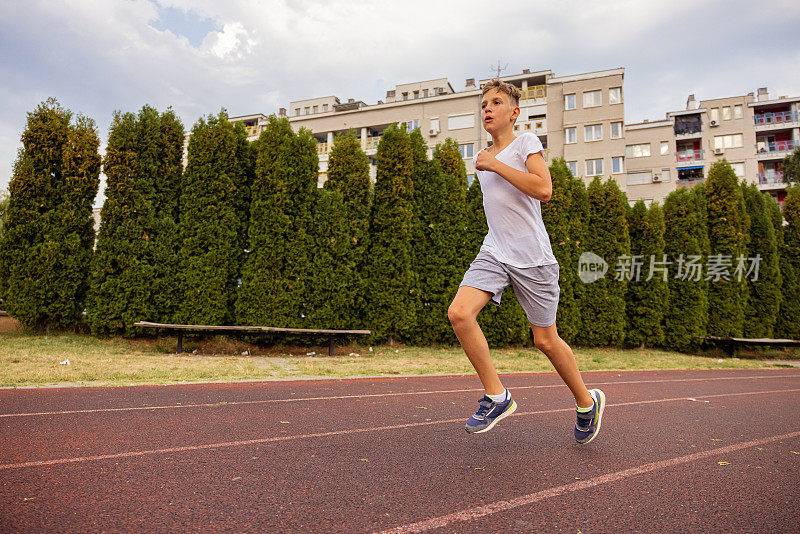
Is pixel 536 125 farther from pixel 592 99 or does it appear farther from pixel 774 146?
pixel 774 146

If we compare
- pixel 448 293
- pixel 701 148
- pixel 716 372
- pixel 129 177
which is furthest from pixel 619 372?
pixel 701 148

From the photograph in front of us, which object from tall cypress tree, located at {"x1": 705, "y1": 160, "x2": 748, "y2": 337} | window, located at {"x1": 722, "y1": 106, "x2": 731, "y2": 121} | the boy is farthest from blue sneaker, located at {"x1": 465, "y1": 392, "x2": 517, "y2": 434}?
window, located at {"x1": 722, "y1": 106, "x2": 731, "y2": 121}

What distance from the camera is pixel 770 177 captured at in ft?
145

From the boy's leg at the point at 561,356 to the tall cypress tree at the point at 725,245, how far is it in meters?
15.0

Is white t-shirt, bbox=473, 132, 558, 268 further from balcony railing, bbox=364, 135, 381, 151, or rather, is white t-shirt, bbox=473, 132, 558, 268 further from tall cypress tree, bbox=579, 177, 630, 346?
balcony railing, bbox=364, 135, 381, 151

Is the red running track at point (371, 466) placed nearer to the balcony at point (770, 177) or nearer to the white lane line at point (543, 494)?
the white lane line at point (543, 494)

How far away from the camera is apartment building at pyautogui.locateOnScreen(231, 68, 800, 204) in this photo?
122ft

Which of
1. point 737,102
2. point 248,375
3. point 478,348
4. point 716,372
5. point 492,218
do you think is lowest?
point 716,372

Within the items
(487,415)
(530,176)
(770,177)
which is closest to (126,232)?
(487,415)

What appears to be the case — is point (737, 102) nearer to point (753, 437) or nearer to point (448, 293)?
point (448, 293)

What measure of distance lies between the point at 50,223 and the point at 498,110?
1152 centimetres

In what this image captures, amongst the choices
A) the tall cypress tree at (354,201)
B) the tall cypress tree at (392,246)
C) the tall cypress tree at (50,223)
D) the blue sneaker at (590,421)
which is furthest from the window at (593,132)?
the blue sneaker at (590,421)

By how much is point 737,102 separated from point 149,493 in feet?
179

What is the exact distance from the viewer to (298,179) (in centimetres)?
1205
